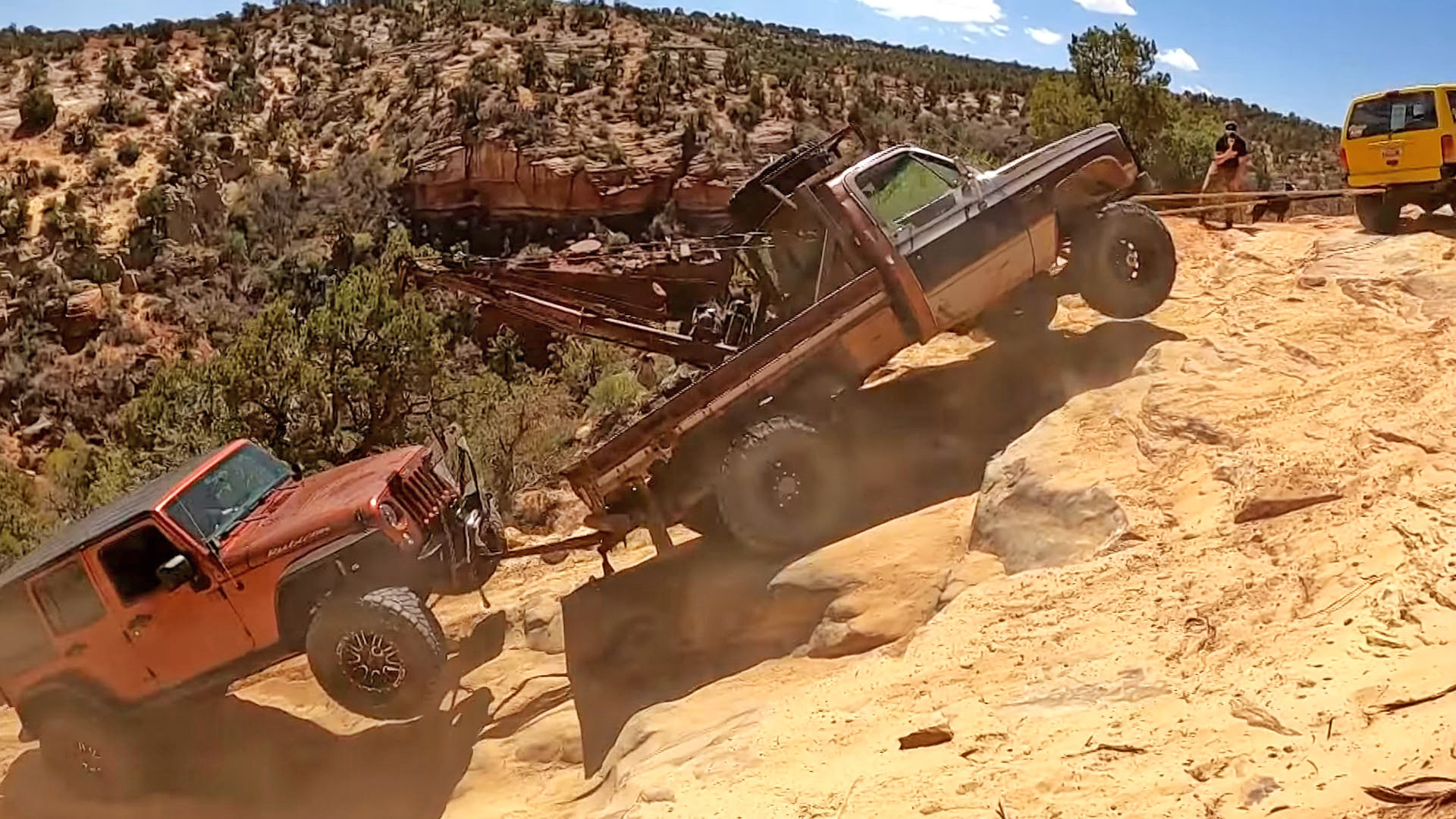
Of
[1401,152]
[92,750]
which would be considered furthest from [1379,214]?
[92,750]

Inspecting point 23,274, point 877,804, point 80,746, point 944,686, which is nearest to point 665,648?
point 944,686

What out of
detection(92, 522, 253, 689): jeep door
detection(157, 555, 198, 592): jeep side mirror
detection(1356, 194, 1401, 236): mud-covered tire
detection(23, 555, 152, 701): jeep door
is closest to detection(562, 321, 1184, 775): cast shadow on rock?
detection(92, 522, 253, 689): jeep door

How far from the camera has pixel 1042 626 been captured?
5246 mm

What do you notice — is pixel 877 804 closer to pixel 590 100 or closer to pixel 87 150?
pixel 590 100

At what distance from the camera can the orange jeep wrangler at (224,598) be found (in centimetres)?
702

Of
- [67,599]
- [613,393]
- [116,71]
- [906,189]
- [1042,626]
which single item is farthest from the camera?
[116,71]

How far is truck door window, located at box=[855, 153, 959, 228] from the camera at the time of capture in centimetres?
802

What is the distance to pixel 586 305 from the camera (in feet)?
28.7

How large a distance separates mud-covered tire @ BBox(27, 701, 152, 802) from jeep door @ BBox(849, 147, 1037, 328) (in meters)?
6.28

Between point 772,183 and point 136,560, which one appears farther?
point 772,183

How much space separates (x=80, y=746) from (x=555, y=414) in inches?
414

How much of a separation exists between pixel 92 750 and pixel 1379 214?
13.0 meters

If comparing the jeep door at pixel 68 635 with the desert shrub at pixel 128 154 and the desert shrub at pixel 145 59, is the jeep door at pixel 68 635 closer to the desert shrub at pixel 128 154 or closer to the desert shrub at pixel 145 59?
the desert shrub at pixel 128 154

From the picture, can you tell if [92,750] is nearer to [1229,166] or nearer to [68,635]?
[68,635]
